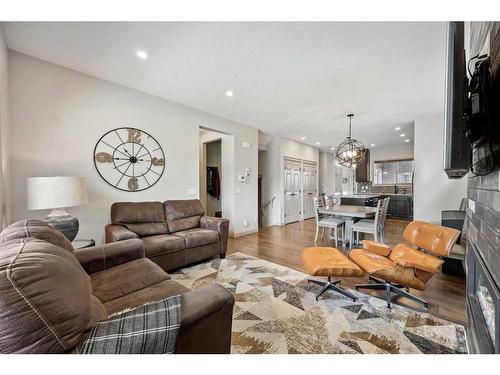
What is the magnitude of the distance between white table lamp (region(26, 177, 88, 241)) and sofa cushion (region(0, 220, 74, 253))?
879 mm

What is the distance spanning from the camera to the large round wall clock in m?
3.03

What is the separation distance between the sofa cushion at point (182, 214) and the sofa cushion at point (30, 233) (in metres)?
1.81

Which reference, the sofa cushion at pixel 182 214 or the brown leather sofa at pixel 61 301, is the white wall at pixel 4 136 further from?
the sofa cushion at pixel 182 214

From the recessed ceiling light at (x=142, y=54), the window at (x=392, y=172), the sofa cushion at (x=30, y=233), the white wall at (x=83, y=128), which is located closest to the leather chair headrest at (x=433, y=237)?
the sofa cushion at (x=30, y=233)

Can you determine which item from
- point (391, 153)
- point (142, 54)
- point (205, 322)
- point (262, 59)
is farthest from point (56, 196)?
point (391, 153)

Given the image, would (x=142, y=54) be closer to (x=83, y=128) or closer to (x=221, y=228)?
(x=83, y=128)

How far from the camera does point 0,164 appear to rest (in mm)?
1901

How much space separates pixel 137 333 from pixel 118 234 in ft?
6.58

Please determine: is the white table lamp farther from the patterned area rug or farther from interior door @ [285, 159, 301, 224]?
interior door @ [285, 159, 301, 224]

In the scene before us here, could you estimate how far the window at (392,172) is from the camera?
7.41m

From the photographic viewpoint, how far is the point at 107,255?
6.14 ft
